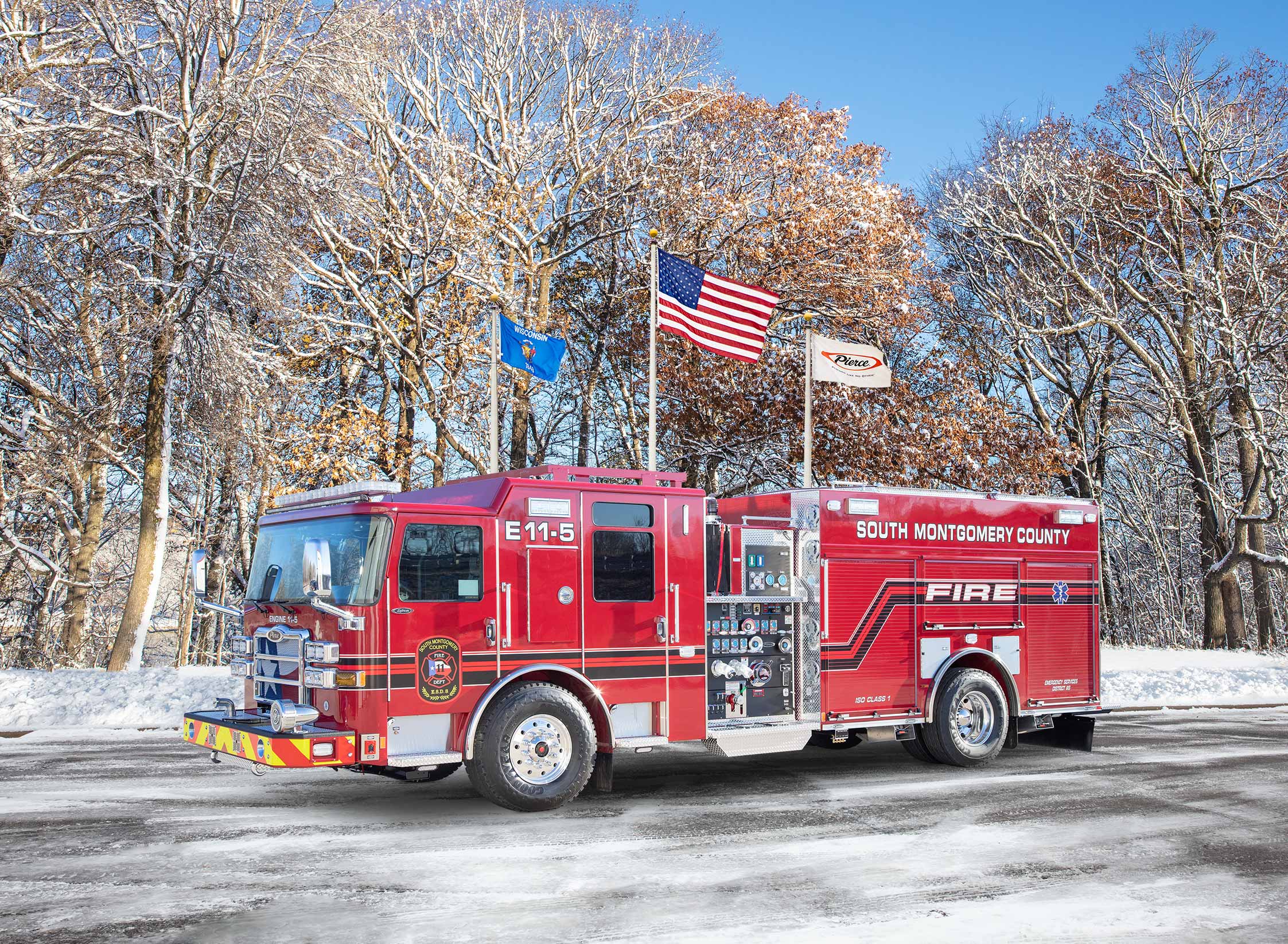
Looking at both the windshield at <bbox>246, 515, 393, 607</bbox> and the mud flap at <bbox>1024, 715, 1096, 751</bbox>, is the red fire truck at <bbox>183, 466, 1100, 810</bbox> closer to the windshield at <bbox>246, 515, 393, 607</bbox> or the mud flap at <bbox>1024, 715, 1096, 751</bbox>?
the windshield at <bbox>246, 515, 393, 607</bbox>

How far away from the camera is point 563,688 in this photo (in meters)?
9.51

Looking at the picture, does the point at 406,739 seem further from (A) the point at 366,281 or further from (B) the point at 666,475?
(A) the point at 366,281

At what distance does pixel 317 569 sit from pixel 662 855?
309cm

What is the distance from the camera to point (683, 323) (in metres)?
18.6

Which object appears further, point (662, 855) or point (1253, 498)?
point (1253, 498)

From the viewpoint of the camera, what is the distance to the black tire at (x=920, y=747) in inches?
476

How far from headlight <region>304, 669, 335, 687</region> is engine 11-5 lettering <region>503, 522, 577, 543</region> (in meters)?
1.70

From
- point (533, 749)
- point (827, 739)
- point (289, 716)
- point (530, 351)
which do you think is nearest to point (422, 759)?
point (533, 749)

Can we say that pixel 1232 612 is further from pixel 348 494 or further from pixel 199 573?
pixel 199 573

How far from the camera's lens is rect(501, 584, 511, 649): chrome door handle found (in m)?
9.16

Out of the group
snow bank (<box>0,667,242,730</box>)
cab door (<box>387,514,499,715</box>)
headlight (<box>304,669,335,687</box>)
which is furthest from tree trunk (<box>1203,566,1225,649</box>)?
headlight (<box>304,669,335,687</box>)

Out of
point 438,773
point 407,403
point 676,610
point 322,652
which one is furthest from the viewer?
point 407,403

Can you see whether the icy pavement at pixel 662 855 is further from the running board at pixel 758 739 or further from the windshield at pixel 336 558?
the windshield at pixel 336 558

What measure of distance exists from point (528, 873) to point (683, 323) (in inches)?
490
